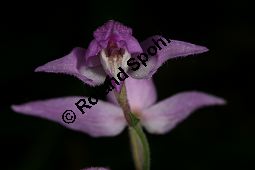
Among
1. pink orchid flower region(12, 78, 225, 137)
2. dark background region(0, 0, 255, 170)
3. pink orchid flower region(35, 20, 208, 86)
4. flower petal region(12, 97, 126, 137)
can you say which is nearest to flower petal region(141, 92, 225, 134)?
pink orchid flower region(12, 78, 225, 137)

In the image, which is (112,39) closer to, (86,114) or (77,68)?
(77,68)

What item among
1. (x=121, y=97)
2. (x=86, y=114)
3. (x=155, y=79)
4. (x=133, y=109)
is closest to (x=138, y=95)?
(x=133, y=109)

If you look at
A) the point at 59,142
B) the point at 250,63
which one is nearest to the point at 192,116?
the point at 250,63

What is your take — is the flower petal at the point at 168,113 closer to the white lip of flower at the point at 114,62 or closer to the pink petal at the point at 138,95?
the pink petal at the point at 138,95

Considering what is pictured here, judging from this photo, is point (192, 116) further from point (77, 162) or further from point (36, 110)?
point (36, 110)

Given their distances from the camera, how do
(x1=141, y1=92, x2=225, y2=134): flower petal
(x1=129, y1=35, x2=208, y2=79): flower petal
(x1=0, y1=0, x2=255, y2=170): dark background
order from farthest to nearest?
(x1=0, y1=0, x2=255, y2=170): dark background < (x1=141, y1=92, x2=225, y2=134): flower petal < (x1=129, y1=35, x2=208, y2=79): flower petal

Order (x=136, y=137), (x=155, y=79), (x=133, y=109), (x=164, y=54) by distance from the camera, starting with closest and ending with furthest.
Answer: (x=164, y=54) < (x=136, y=137) < (x=133, y=109) < (x=155, y=79)

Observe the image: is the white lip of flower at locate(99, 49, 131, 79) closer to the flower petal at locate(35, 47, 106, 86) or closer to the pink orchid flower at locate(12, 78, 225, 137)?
the flower petal at locate(35, 47, 106, 86)
